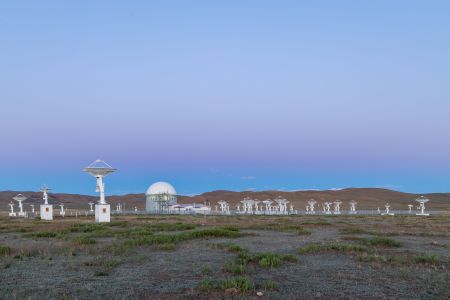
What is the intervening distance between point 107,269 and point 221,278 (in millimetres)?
3429

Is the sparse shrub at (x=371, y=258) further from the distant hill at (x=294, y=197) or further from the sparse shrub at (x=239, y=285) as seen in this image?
the distant hill at (x=294, y=197)

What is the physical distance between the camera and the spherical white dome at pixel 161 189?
97250 millimetres

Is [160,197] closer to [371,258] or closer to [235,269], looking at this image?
[371,258]

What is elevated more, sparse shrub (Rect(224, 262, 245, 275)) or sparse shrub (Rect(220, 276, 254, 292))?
sparse shrub (Rect(220, 276, 254, 292))

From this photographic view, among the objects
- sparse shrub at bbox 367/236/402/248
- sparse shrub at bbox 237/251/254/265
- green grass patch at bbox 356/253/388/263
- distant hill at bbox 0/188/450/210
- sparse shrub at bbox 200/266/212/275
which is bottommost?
distant hill at bbox 0/188/450/210

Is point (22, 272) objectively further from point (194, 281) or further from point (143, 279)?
point (194, 281)

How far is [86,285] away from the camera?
33.8 feet

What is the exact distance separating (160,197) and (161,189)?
116 inches

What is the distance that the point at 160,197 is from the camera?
94938mm

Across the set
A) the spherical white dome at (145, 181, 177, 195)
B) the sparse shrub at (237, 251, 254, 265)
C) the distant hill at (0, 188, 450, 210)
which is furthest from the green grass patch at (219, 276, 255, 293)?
the distant hill at (0, 188, 450, 210)

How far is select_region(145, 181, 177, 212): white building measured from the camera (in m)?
93.2

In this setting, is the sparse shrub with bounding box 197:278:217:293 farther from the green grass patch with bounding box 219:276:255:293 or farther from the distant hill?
the distant hill

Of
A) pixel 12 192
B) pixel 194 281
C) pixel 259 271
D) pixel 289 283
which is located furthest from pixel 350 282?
pixel 12 192

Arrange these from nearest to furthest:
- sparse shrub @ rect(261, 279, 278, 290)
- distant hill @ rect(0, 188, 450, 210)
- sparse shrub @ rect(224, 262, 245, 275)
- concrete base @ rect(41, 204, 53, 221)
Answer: sparse shrub @ rect(261, 279, 278, 290) < sparse shrub @ rect(224, 262, 245, 275) < concrete base @ rect(41, 204, 53, 221) < distant hill @ rect(0, 188, 450, 210)
